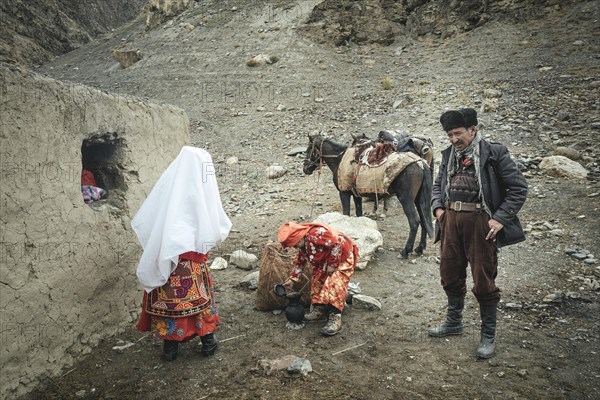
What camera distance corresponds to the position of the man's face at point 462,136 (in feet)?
10.0

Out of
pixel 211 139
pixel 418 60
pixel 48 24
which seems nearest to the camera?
pixel 211 139

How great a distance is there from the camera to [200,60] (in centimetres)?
1681

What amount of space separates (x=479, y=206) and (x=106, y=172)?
3.40 m

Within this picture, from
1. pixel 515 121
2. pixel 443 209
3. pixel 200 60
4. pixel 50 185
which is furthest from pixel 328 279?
pixel 200 60

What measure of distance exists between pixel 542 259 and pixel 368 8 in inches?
A: 601

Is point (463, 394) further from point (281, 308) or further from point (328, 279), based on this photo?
point (281, 308)

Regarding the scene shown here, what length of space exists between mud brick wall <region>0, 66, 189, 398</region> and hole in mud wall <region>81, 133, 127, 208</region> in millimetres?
11

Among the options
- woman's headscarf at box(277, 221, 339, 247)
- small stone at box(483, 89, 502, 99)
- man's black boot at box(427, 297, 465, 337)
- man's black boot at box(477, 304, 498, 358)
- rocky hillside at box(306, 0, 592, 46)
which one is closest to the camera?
man's black boot at box(477, 304, 498, 358)

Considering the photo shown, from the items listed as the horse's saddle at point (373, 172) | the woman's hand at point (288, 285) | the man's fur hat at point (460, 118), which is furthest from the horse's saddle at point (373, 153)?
the man's fur hat at point (460, 118)

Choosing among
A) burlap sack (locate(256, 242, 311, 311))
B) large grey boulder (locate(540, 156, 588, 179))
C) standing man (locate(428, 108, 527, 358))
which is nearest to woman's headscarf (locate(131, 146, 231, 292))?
burlap sack (locate(256, 242, 311, 311))

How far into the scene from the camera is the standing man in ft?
9.78

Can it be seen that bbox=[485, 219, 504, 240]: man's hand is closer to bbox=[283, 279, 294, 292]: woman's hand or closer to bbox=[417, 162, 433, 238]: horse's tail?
bbox=[283, 279, 294, 292]: woman's hand

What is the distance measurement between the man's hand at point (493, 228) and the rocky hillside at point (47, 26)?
69.3ft

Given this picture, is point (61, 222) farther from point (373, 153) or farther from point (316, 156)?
point (316, 156)
